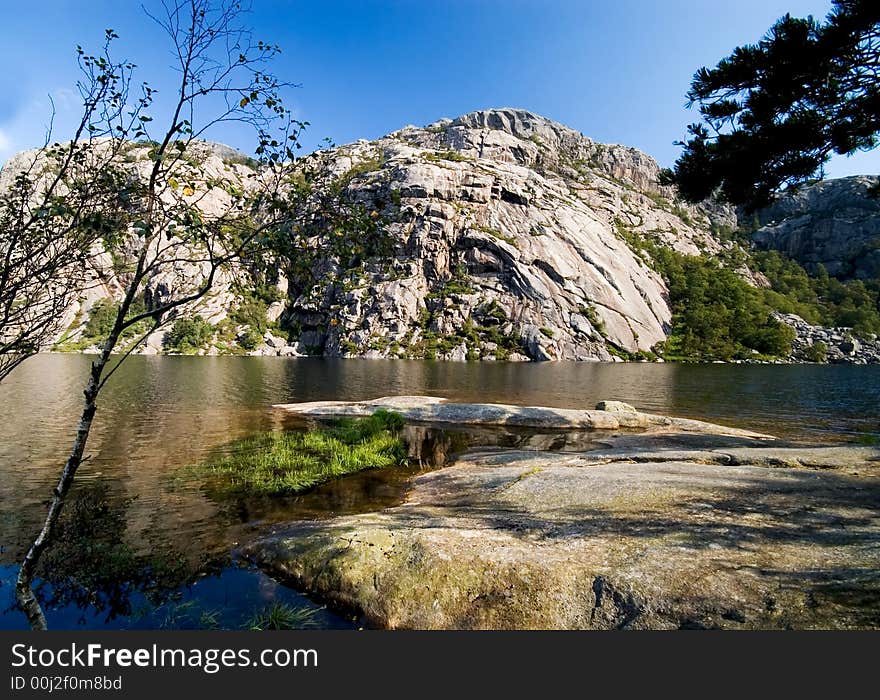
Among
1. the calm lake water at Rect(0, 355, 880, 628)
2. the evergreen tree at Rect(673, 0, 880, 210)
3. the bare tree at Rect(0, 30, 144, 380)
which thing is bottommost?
the calm lake water at Rect(0, 355, 880, 628)

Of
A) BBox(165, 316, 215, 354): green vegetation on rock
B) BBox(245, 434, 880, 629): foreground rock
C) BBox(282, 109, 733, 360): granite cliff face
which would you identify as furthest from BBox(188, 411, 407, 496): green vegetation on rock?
BBox(165, 316, 215, 354): green vegetation on rock

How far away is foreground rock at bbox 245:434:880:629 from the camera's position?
7.24 meters

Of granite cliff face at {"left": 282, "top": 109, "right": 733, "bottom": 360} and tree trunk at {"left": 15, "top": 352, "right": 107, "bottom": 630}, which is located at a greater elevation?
granite cliff face at {"left": 282, "top": 109, "right": 733, "bottom": 360}

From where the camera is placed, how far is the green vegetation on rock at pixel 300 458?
17.9 m

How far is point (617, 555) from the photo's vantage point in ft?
30.0

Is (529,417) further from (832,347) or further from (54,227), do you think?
(832,347)

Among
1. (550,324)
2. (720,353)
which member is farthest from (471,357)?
(720,353)

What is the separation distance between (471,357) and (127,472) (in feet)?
397

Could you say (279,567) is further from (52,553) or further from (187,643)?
(52,553)

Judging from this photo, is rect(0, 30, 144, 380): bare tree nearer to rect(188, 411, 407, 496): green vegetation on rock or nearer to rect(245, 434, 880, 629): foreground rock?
rect(245, 434, 880, 629): foreground rock

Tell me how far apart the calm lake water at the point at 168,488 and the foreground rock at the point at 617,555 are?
4.11ft

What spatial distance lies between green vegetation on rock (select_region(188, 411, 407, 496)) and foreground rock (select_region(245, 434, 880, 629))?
537 centimetres

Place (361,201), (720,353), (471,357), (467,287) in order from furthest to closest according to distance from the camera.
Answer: (467,287) → (720,353) → (471,357) → (361,201)

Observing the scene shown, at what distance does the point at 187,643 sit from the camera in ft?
19.6
